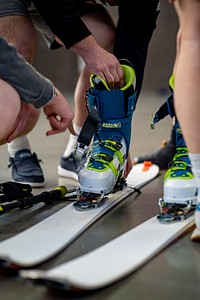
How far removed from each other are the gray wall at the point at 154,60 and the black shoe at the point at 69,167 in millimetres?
3616

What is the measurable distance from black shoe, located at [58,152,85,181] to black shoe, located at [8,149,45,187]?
0.13 m

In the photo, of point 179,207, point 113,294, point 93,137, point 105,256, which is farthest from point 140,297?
point 93,137

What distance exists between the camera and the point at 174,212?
1.82m

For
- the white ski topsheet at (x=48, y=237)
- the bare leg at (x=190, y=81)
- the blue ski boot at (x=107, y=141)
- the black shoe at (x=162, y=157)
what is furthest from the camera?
the black shoe at (x=162, y=157)

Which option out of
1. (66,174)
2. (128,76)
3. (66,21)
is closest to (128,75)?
(128,76)

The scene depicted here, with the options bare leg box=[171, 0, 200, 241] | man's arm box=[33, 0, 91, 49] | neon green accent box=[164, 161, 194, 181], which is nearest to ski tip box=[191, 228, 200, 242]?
bare leg box=[171, 0, 200, 241]

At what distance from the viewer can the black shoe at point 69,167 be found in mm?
2562

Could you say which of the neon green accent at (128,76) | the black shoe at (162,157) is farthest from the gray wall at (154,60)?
the neon green accent at (128,76)

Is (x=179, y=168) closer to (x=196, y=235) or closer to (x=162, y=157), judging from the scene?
(x=196, y=235)

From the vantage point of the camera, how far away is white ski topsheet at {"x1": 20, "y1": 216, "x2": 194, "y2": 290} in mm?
1298

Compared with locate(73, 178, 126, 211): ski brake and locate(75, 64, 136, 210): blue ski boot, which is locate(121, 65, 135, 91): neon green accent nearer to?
locate(75, 64, 136, 210): blue ski boot

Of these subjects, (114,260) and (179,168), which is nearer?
(114,260)

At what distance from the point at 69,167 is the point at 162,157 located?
0.45m

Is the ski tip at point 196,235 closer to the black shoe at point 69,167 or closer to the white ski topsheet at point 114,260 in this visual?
the white ski topsheet at point 114,260
